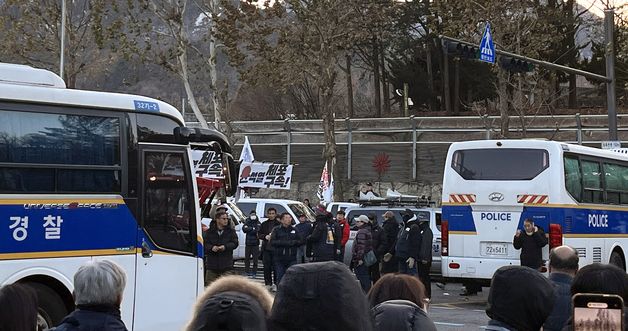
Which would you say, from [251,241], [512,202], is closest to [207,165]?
[251,241]

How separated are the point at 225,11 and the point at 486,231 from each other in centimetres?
2026

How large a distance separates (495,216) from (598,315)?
47.2ft

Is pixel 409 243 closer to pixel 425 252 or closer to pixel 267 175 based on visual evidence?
pixel 425 252

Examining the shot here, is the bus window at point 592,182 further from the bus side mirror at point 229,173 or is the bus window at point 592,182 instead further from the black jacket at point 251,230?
the bus side mirror at point 229,173

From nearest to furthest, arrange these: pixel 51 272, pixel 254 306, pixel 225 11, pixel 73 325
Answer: pixel 254 306 → pixel 73 325 → pixel 51 272 → pixel 225 11

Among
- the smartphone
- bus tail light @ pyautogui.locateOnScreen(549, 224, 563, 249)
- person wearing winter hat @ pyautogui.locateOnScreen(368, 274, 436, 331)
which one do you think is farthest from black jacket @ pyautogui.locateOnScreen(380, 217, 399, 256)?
the smartphone

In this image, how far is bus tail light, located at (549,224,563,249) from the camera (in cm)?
1816

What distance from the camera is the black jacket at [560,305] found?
647cm

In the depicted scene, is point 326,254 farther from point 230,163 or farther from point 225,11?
point 225,11

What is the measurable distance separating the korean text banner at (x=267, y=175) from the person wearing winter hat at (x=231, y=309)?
28.8 meters

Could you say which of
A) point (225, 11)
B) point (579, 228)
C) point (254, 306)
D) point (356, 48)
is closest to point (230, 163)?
point (579, 228)

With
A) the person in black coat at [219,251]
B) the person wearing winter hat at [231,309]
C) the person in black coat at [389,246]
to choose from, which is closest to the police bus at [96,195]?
the person in black coat at [219,251]

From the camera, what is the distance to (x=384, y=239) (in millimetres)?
19969

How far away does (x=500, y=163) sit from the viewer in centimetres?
1914
